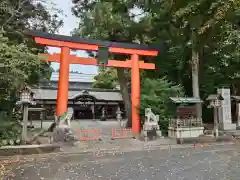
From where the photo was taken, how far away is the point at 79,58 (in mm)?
13195

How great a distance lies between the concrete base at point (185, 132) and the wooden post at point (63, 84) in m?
5.59

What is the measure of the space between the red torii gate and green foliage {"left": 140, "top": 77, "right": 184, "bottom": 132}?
21.8 inches

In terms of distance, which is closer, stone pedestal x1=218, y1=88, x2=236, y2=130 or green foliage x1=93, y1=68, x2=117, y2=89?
stone pedestal x1=218, y1=88, x2=236, y2=130

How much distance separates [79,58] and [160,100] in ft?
16.2

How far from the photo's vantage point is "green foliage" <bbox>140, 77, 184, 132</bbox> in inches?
525

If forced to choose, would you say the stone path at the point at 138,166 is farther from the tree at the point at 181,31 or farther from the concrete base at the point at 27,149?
the tree at the point at 181,31

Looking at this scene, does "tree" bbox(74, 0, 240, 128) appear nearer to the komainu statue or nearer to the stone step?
the stone step

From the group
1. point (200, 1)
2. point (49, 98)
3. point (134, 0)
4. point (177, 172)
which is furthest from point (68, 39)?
point (49, 98)

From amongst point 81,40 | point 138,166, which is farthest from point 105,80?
point 138,166

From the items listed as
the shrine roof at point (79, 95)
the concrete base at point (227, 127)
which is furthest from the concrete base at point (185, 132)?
the shrine roof at point (79, 95)

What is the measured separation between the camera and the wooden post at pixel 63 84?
12.2 metres

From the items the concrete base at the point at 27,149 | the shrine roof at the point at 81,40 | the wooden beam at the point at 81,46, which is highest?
the shrine roof at the point at 81,40

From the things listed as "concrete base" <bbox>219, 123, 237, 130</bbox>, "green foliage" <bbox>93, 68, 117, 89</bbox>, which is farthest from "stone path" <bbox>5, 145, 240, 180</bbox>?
"green foliage" <bbox>93, 68, 117, 89</bbox>

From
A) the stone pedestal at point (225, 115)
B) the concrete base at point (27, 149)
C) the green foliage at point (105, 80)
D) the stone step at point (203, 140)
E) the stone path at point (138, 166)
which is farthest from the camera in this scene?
the green foliage at point (105, 80)
